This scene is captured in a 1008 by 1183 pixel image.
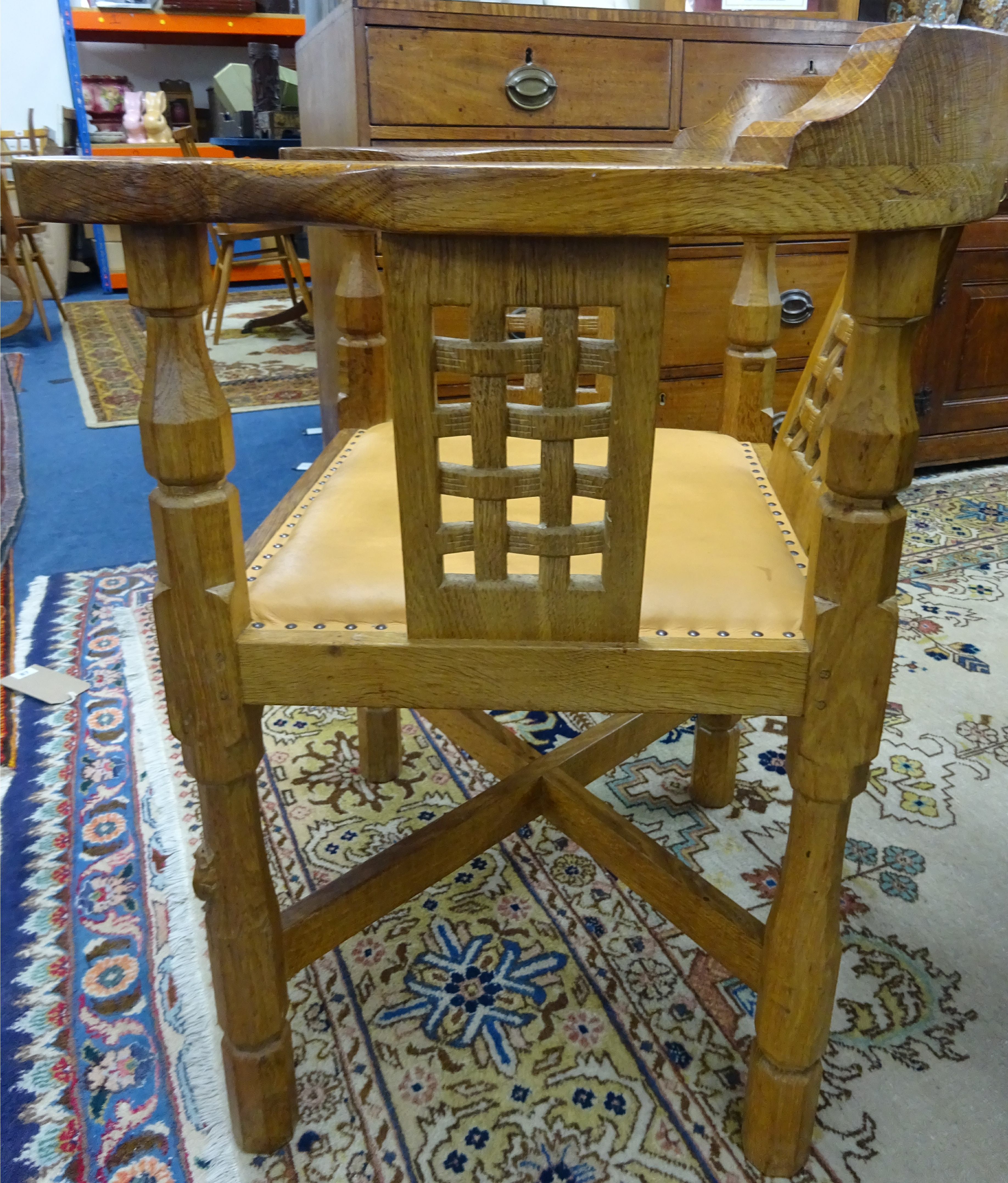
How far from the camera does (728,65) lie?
1.93m

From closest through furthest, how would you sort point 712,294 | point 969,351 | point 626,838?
1. point 626,838
2. point 712,294
3. point 969,351

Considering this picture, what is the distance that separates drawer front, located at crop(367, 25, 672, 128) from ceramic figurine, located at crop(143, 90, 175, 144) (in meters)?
4.88

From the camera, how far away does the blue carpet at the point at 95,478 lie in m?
2.22

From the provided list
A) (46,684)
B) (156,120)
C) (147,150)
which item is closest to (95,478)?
(46,684)

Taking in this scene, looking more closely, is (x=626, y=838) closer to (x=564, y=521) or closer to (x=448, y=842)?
(x=448, y=842)

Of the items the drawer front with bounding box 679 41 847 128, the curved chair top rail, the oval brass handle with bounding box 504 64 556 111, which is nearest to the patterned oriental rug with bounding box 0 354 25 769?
the curved chair top rail

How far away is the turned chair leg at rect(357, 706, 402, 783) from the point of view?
1.37 metres

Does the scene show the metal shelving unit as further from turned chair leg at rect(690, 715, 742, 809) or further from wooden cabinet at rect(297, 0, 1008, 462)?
turned chair leg at rect(690, 715, 742, 809)

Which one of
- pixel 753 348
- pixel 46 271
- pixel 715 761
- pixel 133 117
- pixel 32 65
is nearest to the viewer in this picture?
pixel 753 348

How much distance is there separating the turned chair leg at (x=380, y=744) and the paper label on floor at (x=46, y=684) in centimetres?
54

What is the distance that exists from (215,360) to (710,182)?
391cm

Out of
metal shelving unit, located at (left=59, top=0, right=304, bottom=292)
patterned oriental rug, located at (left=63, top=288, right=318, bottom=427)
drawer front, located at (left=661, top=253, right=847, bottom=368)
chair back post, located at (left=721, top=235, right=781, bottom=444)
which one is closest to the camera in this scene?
chair back post, located at (left=721, top=235, right=781, bottom=444)

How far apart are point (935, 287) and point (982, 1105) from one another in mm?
758

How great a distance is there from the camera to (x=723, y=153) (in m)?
1.05
